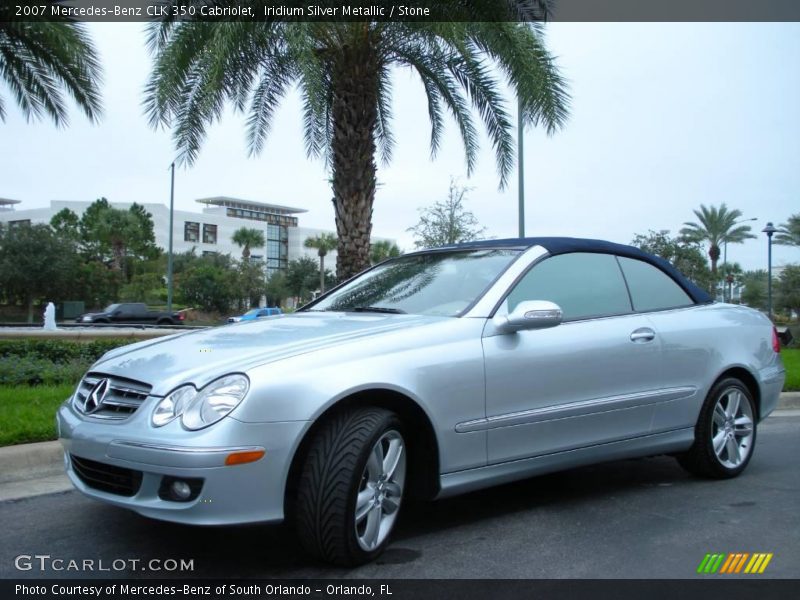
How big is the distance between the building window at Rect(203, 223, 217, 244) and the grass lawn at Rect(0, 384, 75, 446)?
96.5 metres

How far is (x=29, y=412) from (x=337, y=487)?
3.84 m

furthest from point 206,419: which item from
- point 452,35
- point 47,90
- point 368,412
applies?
point 47,90

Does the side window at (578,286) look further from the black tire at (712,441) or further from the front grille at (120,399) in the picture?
the front grille at (120,399)

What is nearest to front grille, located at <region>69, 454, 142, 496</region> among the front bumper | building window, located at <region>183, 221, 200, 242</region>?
the front bumper

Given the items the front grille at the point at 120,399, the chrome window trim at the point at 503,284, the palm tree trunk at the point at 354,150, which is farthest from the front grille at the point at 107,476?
the palm tree trunk at the point at 354,150

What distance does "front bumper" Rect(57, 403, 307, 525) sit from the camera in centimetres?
309

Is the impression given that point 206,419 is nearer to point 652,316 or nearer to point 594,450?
point 594,450

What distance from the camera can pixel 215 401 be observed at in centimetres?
321

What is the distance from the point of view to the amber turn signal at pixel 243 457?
310 cm

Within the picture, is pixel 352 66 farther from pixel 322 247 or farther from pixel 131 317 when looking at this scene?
pixel 322 247

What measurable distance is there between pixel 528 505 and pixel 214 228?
4026 inches

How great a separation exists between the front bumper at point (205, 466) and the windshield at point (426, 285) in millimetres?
1326

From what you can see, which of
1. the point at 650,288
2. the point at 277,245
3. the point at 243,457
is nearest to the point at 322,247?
the point at 277,245

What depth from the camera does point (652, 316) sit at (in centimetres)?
487
